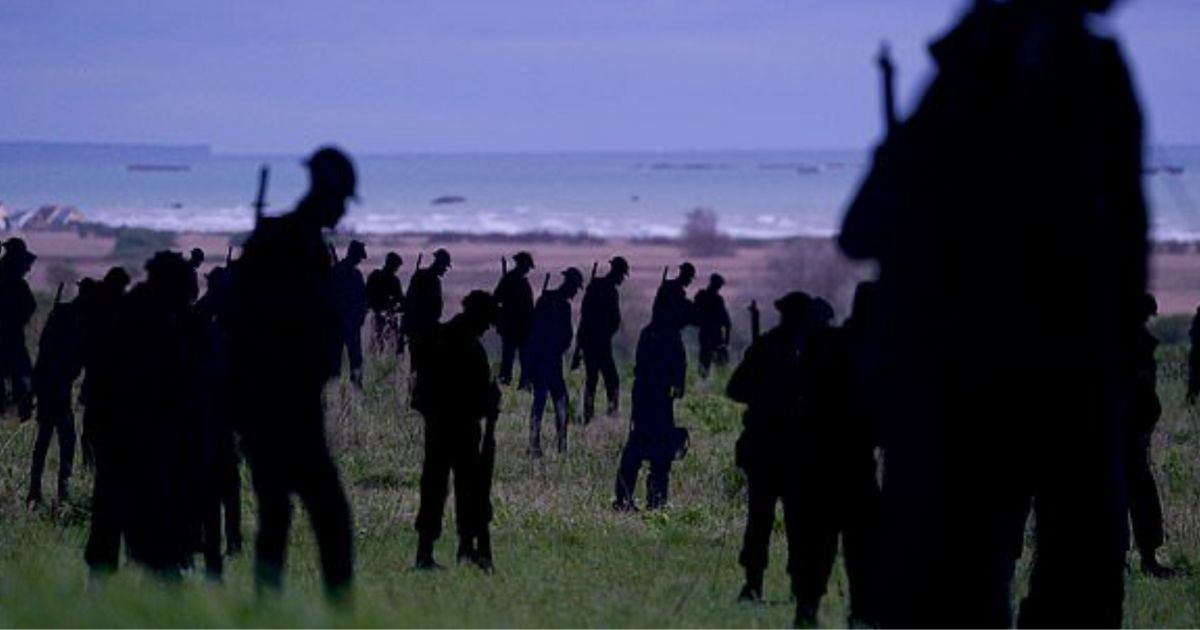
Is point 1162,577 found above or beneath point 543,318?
beneath

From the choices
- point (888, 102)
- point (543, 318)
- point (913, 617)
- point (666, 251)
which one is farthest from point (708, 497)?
point (666, 251)

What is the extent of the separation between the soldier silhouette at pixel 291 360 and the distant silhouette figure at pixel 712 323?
64.7 ft

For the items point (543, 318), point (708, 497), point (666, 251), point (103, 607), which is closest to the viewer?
point (103, 607)

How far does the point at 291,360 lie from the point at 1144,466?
6674mm

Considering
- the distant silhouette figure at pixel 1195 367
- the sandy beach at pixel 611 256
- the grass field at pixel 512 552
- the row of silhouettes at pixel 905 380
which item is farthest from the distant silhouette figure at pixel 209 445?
the sandy beach at pixel 611 256

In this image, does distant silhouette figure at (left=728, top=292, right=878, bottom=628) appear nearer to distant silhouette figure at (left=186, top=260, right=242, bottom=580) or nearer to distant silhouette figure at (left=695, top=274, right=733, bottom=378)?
distant silhouette figure at (left=186, top=260, right=242, bottom=580)

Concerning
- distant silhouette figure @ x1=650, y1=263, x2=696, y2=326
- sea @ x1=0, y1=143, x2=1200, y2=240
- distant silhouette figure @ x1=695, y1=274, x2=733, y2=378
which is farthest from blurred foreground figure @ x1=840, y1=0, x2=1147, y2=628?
sea @ x1=0, y1=143, x2=1200, y2=240

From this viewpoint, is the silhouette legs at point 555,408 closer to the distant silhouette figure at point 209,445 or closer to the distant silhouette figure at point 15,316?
the distant silhouette figure at point 15,316

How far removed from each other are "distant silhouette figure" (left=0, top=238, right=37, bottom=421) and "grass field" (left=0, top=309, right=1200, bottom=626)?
0.45 meters

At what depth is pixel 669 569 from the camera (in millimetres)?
13297

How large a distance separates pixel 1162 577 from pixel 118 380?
6452mm

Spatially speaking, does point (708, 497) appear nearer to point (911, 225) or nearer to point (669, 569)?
point (669, 569)

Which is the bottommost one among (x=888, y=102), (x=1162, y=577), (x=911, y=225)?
(x=1162, y=577)

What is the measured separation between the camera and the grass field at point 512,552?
5.75 m
